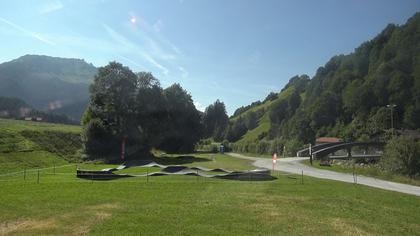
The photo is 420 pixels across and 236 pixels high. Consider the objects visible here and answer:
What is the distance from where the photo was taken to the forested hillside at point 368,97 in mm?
125938

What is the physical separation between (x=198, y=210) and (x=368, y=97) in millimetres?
131291

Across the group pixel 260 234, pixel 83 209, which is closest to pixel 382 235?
pixel 260 234

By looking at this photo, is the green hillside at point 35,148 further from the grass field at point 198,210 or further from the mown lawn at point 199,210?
the mown lawn at point 199,210

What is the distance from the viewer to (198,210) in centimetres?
2078

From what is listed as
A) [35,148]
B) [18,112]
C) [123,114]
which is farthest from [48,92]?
[35,148]

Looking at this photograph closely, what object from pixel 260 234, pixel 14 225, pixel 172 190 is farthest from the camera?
pixel 172 190

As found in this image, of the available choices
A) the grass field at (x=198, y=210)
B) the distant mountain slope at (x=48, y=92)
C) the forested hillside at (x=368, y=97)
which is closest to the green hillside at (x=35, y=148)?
the grass field at (x=198, y=210)

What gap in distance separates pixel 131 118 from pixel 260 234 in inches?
2325

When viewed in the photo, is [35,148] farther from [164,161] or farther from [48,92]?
[48,92]

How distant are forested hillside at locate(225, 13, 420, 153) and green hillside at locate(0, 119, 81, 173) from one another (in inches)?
2206

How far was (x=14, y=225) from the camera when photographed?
17406mm

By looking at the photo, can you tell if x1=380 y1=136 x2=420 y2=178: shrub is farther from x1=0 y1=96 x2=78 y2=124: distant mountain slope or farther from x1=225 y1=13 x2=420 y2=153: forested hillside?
x1=0 y1=96 x2=78 y2=124: distant mountain slope

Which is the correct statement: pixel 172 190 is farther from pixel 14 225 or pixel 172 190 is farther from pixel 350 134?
pixel 350 134

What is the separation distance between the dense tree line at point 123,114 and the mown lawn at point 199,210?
36589mm
